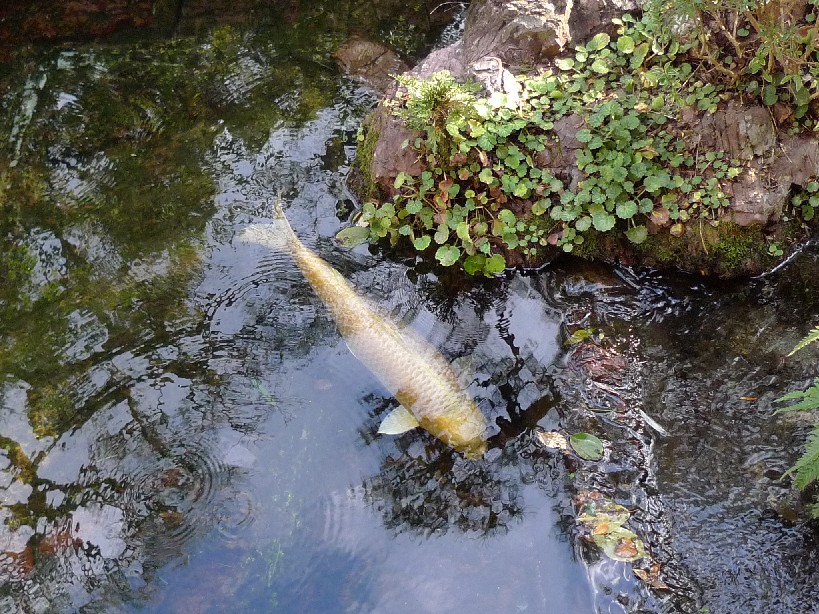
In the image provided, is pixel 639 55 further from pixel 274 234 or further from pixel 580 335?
pixel 274 234

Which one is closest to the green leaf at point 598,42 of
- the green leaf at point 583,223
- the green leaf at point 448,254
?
the green leaf at point 583,223

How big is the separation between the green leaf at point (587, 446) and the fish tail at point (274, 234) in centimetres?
283

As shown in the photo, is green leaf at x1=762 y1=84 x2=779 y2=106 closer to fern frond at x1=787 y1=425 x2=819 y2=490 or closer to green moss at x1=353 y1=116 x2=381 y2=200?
fern frond at x1=787 y1=425 x2=819 y2=490

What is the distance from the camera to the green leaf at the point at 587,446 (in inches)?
168

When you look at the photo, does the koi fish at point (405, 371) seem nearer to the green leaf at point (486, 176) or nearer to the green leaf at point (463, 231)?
the green leaf at point (463, 231)

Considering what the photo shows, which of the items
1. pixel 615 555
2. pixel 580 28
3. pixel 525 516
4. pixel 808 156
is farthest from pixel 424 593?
pixel 580 28

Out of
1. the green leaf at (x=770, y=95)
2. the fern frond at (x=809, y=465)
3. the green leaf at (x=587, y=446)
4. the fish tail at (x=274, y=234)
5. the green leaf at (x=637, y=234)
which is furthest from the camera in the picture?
the fish tail at (x=274, y=234)

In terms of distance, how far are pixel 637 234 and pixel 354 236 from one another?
235 centimetres

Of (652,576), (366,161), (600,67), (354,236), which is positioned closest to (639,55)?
(600,67)

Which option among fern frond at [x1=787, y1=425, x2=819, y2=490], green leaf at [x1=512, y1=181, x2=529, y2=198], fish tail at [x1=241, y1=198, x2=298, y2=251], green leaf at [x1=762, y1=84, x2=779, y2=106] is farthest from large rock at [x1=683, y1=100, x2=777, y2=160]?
fish tail at [x1=241, y1=198, x2=298, y2=251]

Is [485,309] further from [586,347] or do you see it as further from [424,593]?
[424,593]

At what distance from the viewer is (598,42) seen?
530cm

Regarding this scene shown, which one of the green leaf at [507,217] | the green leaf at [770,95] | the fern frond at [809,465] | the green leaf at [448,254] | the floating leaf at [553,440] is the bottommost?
the fern frond at [809,465]

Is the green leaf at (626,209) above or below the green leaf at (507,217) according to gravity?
below
